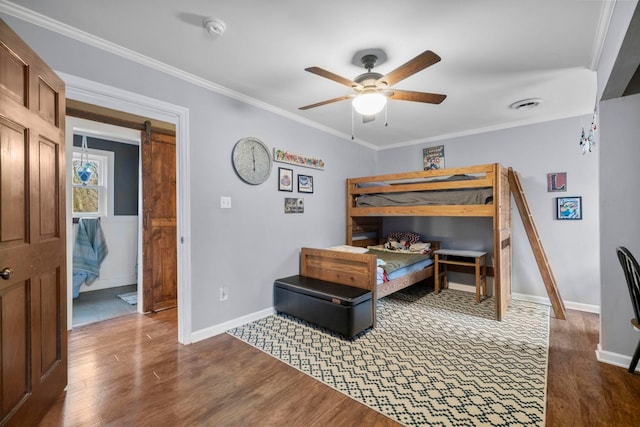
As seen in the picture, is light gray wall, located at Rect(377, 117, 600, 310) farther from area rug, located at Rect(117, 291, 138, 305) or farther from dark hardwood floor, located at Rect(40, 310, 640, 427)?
area rug, located at Rect(117, 291, 138, 305)

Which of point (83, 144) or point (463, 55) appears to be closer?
point (463, 55)

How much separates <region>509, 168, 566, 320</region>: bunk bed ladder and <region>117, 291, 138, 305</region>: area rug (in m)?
4.90

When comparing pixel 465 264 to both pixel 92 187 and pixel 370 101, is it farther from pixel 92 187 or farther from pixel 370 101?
pixel 92 187

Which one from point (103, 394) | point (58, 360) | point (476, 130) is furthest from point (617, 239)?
point (58, 360)

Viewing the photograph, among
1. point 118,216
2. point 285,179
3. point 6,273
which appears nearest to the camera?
point 6,273

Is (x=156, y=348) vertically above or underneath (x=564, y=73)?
underneath

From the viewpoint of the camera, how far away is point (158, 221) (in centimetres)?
350

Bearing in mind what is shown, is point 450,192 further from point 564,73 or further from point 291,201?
point 291,201

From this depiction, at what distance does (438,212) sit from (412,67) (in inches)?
82.6

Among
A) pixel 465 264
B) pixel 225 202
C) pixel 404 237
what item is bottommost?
pixel 465 264

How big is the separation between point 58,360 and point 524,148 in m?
5.07

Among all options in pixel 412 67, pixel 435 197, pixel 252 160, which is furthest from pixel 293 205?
pixel 412 67

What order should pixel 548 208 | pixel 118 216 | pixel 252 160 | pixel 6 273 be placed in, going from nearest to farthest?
1. pixel 6 273
2. pixel 252 160
3. pixel 548 208
4. pixel 118 216

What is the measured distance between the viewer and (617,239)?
214 cm
